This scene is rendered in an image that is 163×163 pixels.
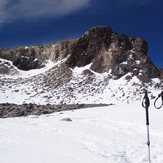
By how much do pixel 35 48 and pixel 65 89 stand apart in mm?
27764

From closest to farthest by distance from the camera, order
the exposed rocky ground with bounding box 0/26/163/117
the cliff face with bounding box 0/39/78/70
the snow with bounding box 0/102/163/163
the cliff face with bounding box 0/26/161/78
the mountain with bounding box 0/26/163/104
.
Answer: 1. the snow with bounding box 0/102/163/163
2. the exposed rocky ground with bounding box 0/26/163/117
3. the mountain with bounding box 0/26/163/104
4. the cliff face with bounding box 0/26/161/78
5. the cliff face with bounding box 0/39/78/70

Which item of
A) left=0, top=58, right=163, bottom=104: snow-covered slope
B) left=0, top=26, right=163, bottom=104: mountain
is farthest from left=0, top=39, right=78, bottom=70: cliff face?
left=0, top=58, right=163, bottom=104: snow-covered slope

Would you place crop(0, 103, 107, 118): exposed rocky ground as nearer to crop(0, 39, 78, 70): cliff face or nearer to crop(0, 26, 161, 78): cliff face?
crop(0, 26, 161, 78): cliff face

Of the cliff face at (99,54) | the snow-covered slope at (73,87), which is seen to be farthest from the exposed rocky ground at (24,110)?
the cliff face at (99,54)

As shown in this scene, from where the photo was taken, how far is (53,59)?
173ft

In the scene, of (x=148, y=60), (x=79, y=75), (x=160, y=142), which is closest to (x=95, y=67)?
(x=79, y=75)

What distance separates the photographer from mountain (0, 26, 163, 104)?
30703 millimetres

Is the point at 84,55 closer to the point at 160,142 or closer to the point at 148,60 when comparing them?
the point at 148,60

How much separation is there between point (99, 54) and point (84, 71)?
6906 millimetres

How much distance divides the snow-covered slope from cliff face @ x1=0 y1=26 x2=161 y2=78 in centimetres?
204

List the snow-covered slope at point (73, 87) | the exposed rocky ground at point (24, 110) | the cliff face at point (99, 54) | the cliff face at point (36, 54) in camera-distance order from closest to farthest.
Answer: the exposed rocky ground at point (24, 110)
the snow-covered slope at point (73, 87)
the cliff face at point (99, 54)
the cliff face at point (36, 54)

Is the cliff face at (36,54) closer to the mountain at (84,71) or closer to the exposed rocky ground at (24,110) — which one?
the mountain at (84,71)

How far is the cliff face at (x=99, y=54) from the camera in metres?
38.2

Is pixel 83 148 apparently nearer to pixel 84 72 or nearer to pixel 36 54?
pixel 84 72
